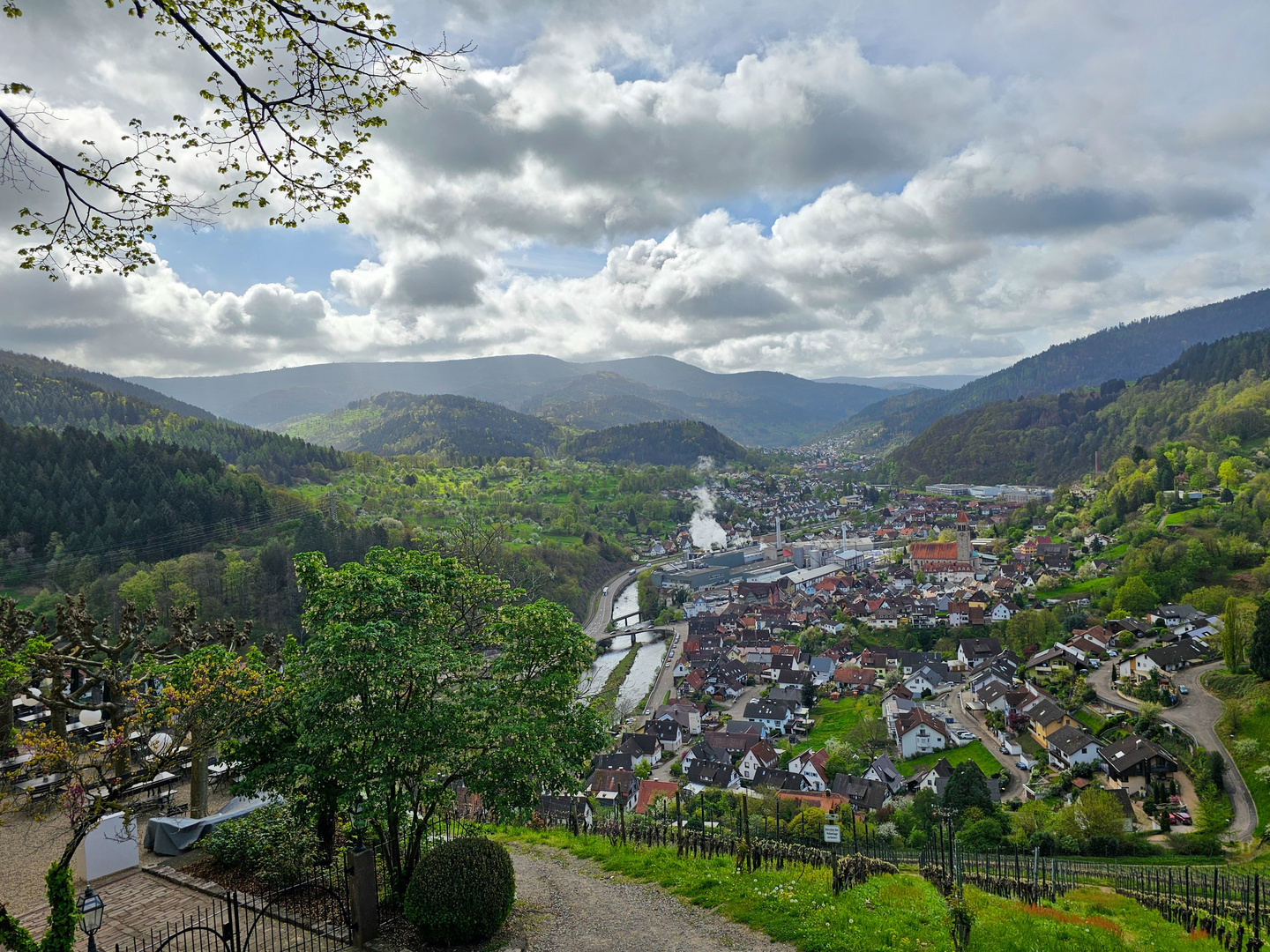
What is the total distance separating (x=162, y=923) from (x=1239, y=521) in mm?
58824

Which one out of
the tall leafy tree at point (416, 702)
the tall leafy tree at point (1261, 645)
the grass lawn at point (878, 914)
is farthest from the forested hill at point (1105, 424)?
the tall leafy tree at point (416, 702)

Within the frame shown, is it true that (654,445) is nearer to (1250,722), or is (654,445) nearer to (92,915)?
(1250,722)

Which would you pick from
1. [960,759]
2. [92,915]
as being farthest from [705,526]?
[92,915]

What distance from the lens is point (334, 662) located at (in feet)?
21.5

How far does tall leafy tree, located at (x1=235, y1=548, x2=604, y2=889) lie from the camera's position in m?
6.42

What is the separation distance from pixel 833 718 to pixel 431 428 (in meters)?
129

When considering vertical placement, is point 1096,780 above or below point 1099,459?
below

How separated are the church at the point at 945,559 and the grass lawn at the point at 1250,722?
32.1m

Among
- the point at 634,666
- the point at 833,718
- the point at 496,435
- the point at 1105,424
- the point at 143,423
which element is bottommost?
the point at 634,666

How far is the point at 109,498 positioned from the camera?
44.8 m

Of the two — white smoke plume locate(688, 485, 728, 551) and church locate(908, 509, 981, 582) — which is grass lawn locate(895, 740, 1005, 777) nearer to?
church locate(908, 509, 981, 582)

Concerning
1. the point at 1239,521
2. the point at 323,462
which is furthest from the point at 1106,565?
the point at 323,462

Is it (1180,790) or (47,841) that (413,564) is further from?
(1180,790)

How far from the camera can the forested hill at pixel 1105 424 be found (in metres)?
71.5
